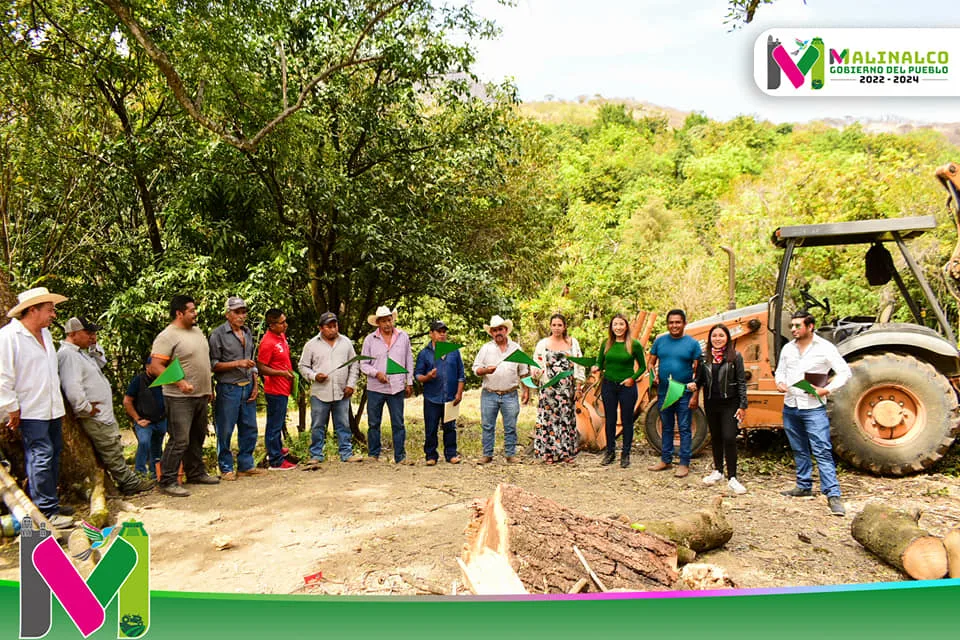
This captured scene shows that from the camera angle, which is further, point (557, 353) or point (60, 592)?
point (557, 353)

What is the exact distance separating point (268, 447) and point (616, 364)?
11.9ft

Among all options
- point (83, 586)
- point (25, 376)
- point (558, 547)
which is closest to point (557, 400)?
point (558, 547)

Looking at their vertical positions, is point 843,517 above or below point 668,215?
below

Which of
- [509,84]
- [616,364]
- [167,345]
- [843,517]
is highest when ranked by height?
[509,84]

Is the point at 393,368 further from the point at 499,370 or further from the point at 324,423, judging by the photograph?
the point at 499,370

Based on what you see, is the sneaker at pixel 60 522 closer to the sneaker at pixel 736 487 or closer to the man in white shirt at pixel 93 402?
the man in white shirt at pixel 93 402

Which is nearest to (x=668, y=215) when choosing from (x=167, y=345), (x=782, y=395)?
(x=782, y=395)

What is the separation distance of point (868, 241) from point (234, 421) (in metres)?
6.55

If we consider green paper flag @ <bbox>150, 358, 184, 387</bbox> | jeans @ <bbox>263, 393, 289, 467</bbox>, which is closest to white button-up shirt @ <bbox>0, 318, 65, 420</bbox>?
green paper flag @ <bbox>150, 358, 184, 387</bbox>

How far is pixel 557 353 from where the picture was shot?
7301 millimetres

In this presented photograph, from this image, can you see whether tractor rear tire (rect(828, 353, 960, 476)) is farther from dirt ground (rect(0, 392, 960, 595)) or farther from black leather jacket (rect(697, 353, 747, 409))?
black leather jacket (rect(697, 353, 747, 409))

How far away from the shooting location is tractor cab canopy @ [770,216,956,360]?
6413 millimetres

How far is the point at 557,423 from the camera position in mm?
7430

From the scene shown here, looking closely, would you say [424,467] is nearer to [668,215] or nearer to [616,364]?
[616,364]
